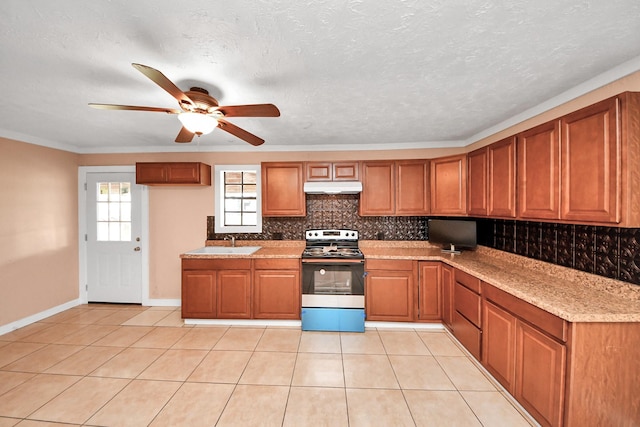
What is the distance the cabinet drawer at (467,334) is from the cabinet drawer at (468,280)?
0.35 m

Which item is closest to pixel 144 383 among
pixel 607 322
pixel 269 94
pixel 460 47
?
pixel 269 94

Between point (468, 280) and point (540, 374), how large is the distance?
0.91 meters

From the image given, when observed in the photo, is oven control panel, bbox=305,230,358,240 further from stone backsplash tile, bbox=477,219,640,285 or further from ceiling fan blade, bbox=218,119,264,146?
stone backsplash tile, bbox=477,219,640,285

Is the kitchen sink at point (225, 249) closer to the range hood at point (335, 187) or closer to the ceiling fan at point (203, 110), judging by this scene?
the range hood at point (335, 187)

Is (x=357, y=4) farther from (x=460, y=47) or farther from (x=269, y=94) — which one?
(x=269, y=94)

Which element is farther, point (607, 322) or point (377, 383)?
point (377, 383)

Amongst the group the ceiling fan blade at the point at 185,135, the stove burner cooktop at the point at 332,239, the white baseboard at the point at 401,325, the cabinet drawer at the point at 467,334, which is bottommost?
the white baseboard at the point at 401,325

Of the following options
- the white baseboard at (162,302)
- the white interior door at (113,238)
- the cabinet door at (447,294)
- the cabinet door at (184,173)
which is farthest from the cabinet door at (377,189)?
the white interior door at (113,238)

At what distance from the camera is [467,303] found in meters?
2.42

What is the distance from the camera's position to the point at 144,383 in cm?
208

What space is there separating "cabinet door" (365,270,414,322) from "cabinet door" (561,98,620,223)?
166 cm

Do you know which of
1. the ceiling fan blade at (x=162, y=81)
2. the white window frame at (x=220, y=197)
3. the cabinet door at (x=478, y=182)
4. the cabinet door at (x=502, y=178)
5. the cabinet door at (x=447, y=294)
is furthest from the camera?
the white window frame at (x=220, y=197)

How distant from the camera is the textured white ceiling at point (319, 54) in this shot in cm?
119

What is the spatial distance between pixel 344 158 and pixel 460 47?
7.34 ft
